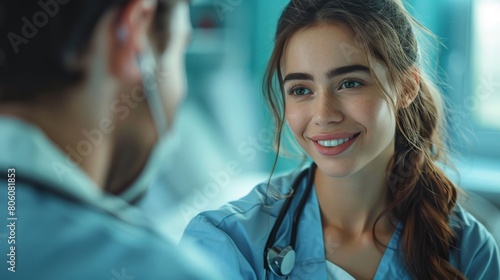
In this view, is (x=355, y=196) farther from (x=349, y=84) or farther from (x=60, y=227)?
(x=60, y=227)

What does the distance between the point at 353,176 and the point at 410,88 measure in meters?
0.18

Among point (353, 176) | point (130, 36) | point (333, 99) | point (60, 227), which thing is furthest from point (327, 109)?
point (60, 227)

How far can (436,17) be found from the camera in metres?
1.14

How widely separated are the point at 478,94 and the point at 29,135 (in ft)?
2.52

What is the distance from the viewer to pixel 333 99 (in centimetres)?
102

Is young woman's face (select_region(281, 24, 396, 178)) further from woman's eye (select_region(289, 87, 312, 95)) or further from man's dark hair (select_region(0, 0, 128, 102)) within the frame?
man's dark hair (select_region(0, 0, 128, 102))

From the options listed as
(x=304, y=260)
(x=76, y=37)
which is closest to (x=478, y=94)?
(x=304, y=260)

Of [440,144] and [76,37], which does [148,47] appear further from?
[440,144]

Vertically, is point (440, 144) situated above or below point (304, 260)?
above

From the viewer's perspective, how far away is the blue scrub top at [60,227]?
1.02 meters

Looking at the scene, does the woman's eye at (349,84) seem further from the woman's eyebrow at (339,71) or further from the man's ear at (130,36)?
the man's ear at (130,36)

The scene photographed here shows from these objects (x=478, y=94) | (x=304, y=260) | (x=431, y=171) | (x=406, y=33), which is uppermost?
(x=406, y=33)

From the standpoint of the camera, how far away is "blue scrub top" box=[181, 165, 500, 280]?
1.05 m

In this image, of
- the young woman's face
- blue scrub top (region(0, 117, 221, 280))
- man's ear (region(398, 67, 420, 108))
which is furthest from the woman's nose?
blue scrub top (region(0, 117, 221, 280))
